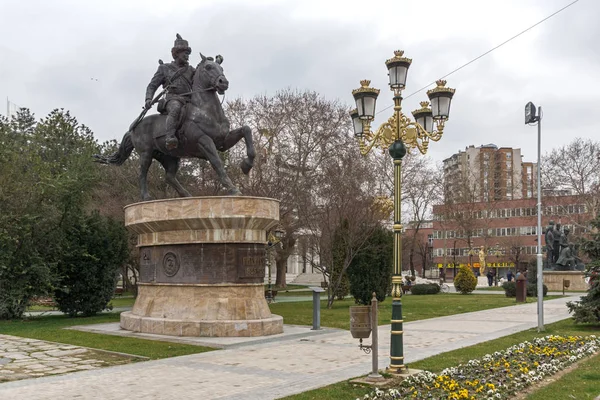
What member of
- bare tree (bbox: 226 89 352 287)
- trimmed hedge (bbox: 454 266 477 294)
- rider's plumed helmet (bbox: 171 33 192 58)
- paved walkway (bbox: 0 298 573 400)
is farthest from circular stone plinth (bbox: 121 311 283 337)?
trimmed hedge (bbox: 454 266 477 294)

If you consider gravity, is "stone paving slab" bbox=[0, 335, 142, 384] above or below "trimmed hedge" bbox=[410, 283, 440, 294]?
above

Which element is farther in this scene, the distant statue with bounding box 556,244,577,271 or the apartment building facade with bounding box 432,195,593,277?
the apartment building facade with bounding box 432,195,593,277

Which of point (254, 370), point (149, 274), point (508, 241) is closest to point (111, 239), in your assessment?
point (149, 274)

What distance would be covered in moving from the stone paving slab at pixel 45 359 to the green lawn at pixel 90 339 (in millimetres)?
433

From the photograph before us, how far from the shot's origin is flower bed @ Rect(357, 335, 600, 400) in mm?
7848

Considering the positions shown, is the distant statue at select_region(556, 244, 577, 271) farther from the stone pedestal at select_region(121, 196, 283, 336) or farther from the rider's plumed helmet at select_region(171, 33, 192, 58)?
the rider's plumed helmet at select_region(171, 33, 192, 58)

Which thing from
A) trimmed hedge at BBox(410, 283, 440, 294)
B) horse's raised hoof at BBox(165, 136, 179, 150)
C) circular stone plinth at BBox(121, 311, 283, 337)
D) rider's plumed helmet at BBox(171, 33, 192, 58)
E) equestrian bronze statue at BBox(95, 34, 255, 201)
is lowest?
trimmed hedge at BBox(410, 283, 440, 294)

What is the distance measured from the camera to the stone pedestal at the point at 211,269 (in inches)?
541

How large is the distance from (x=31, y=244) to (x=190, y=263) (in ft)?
26.7

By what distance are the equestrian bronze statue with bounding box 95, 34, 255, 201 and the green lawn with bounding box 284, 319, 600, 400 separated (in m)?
6.54

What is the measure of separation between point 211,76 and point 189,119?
3.97 feet

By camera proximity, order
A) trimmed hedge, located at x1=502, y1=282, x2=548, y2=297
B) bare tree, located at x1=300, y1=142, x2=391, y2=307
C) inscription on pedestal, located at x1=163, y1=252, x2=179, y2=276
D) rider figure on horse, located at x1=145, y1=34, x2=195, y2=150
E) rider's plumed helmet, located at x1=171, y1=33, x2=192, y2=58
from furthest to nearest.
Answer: trimmed hedge, located at x1=502, y1=282, x2=548, y2=297
bare tree, located at x1=300, y1=142, x2=391, y2=307
rider's plumed helmet, located at x1=171, y1=33, x2=192, y2=58
rider figure on horse, located at x1=145, y1=34, x2=195, y2=150
inscription on pedestal, located at x1=163, y1=252, x2=179, y2=276

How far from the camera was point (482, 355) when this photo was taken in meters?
11.3

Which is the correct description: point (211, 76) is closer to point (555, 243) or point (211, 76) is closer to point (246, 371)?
point (246, 371)
